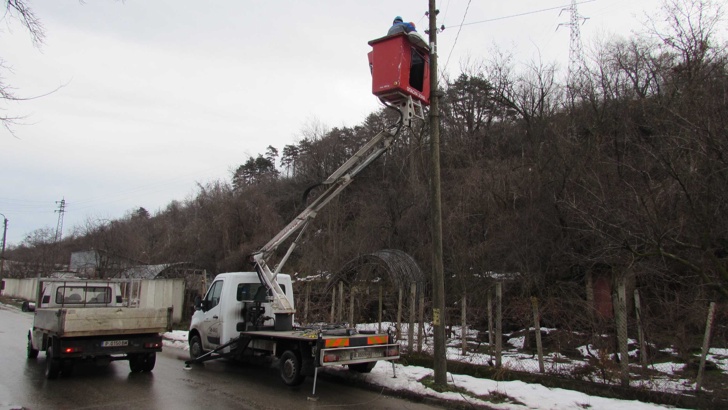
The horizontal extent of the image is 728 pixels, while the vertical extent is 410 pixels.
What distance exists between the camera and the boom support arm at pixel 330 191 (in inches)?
400

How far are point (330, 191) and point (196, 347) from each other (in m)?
5.62

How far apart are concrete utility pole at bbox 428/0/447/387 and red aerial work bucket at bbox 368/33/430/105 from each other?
0.71 ft

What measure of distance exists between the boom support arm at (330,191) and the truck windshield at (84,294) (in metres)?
4.50

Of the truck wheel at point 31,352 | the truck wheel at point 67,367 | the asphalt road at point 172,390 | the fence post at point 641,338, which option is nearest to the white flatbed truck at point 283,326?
the asphalt road at point 172,390

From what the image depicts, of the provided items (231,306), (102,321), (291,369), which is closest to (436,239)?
(291,369)

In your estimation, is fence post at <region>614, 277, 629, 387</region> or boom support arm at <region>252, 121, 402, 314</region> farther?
boom support arm at <region>252, 121, 402, 314</region>

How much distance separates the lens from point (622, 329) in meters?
8.17

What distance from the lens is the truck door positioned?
1129 cm

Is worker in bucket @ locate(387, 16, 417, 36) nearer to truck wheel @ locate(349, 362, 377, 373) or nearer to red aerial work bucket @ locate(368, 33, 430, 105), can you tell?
red aerial work bucket @ locate(368, 33, 430, 105)

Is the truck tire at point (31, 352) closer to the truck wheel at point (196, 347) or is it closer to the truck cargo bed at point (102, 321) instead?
the truck cargo bed at point (102, 321)

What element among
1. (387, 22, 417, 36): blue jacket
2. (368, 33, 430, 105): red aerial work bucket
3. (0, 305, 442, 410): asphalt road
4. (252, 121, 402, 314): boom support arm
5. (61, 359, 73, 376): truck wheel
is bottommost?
(0, 305, 442, 410): asphalt road

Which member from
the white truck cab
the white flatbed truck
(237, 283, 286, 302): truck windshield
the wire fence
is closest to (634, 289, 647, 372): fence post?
the wire fence

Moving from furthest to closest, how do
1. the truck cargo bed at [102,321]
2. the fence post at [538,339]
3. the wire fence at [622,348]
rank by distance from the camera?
1. the truck cargo bed at [102,321]
2. the fence post at [538,339]
3. the wire fence at [622,348]

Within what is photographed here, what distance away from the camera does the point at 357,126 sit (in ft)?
158
